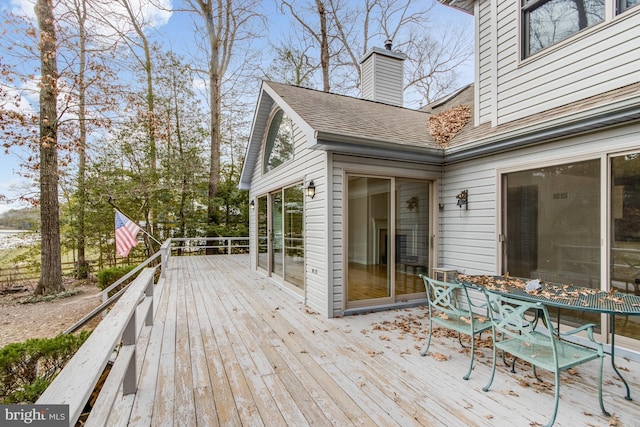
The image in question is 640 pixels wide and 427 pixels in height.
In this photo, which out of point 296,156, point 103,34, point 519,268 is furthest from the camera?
point 103,34

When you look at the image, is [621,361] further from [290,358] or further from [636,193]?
[290,358]

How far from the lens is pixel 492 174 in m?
4.43

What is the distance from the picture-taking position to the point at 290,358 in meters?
3.17

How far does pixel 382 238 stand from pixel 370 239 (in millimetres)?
204

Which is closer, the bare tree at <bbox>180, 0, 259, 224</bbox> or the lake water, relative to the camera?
the lake water

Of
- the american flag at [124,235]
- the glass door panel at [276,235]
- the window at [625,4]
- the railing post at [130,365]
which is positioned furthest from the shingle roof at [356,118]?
the american flag at [124,235]

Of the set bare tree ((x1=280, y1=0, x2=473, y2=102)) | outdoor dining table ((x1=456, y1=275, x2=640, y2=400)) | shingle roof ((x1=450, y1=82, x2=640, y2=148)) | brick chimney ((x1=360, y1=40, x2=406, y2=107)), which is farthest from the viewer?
bare tree ((x1=280, y1=0, x2=473, y2=102))

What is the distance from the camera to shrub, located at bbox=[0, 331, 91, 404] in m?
2.45

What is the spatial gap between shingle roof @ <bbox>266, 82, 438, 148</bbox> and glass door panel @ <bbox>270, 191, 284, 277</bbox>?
7.20 ft

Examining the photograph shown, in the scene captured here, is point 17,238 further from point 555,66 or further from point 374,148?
point 555,66

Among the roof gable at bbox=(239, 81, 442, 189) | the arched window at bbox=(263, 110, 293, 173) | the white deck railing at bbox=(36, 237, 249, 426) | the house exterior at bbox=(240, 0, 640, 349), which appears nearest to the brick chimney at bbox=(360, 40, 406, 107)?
the roof gable at bbox=(239, 81, 442, 189)

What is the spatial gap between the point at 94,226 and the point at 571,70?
15218mm

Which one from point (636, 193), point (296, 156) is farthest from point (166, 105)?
point (636, 193)

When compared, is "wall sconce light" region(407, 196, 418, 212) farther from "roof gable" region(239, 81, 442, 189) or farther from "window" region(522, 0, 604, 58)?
"window" region(522, 0, 604, 58)
